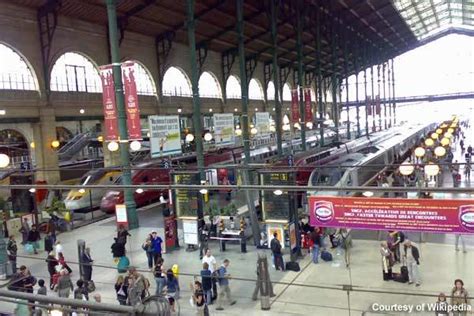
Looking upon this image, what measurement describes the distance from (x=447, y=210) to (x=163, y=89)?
98.3 feet

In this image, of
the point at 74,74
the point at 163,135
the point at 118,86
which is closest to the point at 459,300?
the point at 163,135

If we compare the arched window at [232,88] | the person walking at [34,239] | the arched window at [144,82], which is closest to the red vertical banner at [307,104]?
the arched window at [144,82]

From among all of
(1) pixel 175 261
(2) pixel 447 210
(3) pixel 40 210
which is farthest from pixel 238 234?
(3) pixel 40 210

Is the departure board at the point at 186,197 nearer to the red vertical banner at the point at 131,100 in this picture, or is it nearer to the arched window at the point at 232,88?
the red vertical banner at the point at 131,100

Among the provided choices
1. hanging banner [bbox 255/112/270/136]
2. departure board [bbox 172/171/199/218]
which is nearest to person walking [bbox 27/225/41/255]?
departure board [bbox 172/171/199/218]

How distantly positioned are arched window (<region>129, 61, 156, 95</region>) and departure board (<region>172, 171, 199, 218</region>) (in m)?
18.6

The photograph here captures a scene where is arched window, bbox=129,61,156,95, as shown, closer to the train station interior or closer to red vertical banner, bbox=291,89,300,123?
the train station interior

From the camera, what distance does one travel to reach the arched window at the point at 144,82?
33.2 metres

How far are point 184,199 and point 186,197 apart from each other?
11cm

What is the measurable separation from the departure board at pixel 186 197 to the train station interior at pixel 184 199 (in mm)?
53

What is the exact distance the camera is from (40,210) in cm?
2269

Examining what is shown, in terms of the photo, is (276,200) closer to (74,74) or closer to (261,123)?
(261,123)

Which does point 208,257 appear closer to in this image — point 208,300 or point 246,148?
point 208,300

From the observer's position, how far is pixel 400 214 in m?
8.35
